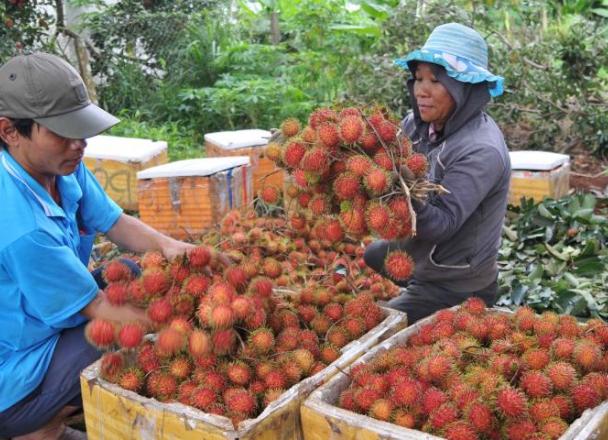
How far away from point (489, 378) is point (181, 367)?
938mm

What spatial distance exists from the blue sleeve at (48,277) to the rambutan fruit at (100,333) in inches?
6.0

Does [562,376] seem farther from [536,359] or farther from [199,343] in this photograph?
[199,343]

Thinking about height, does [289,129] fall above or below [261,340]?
above

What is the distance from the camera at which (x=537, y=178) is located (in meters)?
4.59

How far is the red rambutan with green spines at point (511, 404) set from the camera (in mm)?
1664

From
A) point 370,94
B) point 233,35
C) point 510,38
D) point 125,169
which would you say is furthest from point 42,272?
point 233,35

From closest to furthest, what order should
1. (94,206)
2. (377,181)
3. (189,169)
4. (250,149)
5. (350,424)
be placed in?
1. (350,424)
2. (377,181)
3. (94,206)
4. (189,169)
5. (250,149)

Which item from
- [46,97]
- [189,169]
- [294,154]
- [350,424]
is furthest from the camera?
[189,169]

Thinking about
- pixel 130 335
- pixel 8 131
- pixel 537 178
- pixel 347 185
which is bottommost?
pixel 537 178

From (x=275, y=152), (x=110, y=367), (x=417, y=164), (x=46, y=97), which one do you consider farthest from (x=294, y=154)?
(x=110, y=367)

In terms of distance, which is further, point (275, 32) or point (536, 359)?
point (275, 32)

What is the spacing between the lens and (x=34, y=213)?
2.05m

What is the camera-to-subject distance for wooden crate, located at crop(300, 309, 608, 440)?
1652 millimetres

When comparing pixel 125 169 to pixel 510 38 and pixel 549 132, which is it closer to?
pixel 549 132
